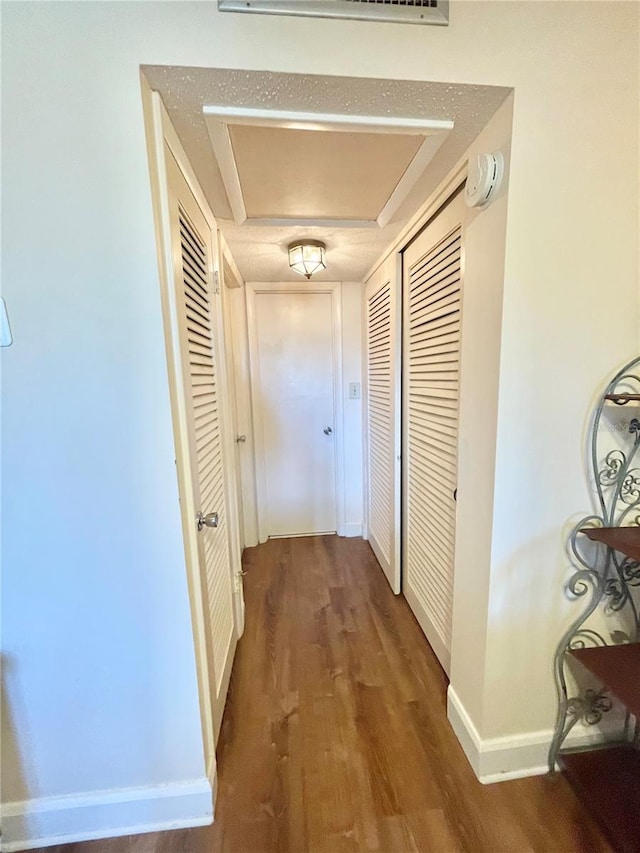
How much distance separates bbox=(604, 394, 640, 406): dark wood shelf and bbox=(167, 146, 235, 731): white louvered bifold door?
3.97 ft

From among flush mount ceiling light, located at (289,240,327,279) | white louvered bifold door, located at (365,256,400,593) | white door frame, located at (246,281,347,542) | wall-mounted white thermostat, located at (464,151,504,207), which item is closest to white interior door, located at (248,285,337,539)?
white door frame, located at (246,281,347,542)

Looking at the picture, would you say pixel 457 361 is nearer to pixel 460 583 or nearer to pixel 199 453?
pixel 460 583

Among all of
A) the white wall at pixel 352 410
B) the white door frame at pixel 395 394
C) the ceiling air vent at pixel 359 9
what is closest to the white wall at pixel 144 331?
the ceiling air vent at pixel 359 9

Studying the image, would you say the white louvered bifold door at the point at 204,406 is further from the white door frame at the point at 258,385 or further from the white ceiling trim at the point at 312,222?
the white door frame at the point at 258,385

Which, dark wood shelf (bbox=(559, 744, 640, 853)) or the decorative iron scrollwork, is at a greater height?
the decorative iron scrollwork

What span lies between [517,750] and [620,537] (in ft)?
2.65

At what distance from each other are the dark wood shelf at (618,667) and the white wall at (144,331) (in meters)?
0.11

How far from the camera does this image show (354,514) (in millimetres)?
2986

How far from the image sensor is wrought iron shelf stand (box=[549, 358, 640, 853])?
3.41 ft

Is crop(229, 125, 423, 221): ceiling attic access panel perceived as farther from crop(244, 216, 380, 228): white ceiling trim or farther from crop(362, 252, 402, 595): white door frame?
crop(362, 252, 402, 595): white door frame

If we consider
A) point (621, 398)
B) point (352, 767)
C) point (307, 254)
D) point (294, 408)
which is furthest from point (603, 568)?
point (294, 408)

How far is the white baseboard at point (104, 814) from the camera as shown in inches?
41.8

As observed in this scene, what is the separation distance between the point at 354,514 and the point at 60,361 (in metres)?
2.44

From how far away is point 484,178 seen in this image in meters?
1.01
